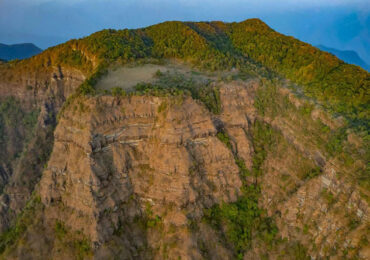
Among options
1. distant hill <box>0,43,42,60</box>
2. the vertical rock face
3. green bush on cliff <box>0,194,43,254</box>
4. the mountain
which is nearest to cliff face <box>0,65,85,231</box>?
green bush on cliff <box>0,194,43,254</box>

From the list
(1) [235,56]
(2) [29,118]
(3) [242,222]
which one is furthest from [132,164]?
(2) [29,118]

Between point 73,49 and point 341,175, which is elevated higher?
point 73,49

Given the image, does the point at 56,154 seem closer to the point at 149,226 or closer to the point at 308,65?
the point at 149,226

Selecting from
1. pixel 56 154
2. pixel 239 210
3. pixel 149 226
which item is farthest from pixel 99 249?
pixel 239 210

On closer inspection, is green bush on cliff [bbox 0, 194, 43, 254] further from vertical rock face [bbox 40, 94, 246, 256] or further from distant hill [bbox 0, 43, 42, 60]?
distant hill [bbox 0, 43, 42, 60]

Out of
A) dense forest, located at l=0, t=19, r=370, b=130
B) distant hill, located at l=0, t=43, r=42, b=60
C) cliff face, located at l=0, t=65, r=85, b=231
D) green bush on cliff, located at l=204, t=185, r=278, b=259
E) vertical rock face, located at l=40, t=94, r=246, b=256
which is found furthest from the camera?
distant hill, located at l=0, t=43, r=42, b=60
